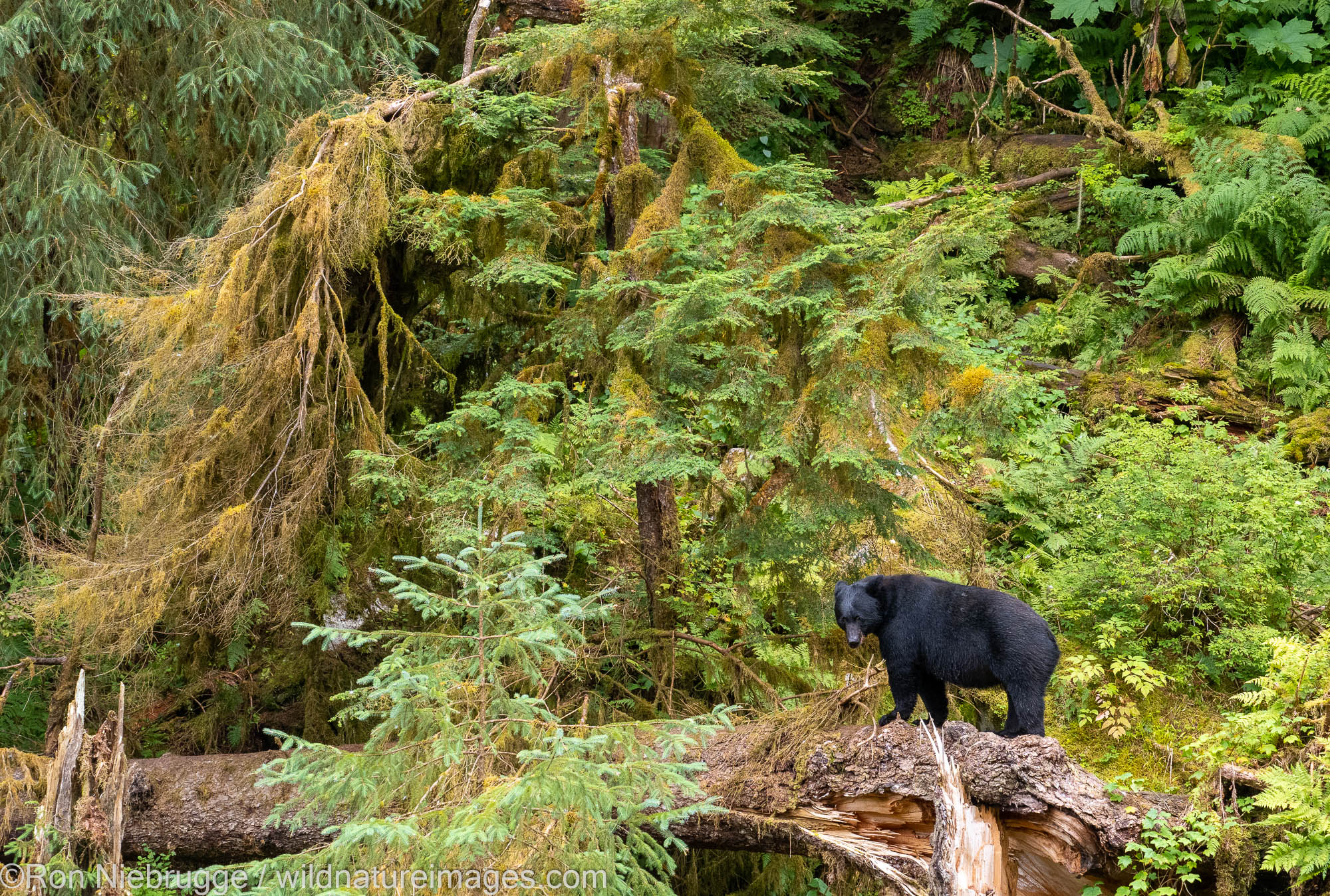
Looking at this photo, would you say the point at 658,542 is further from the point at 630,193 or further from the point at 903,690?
the point at 630,193

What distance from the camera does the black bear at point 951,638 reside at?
4.00 meters

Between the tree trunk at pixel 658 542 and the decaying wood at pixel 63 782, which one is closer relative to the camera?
the decaying wood at pixel 63 782

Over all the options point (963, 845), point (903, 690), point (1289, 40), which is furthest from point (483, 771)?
point (1289, 40)

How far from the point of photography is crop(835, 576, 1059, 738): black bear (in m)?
4.00

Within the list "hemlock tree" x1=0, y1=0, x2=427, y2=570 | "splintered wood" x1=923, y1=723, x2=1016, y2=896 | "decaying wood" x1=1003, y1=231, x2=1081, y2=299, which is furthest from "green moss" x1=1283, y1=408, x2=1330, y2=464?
"hemlock tree" x1=0, y1=0, x2=427, y2=570

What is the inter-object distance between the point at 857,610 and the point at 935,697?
2.06 feet

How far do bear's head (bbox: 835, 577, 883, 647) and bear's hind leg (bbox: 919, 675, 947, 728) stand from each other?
0.38m

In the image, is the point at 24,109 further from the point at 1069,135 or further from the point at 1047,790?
→ the point at 1069,135

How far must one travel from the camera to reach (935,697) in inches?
175

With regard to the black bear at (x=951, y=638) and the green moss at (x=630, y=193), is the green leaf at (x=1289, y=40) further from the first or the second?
the black bear at (x=951, y=638)

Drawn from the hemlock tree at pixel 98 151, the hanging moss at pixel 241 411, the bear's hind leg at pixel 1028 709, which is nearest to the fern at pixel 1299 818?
the bear's hind leg at pixel 1028 709

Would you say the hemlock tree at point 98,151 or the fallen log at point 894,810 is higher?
the hemlock tree at point 98,151

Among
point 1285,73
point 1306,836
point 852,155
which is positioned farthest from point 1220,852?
point 852,155

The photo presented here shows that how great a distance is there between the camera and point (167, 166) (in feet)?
24.3
